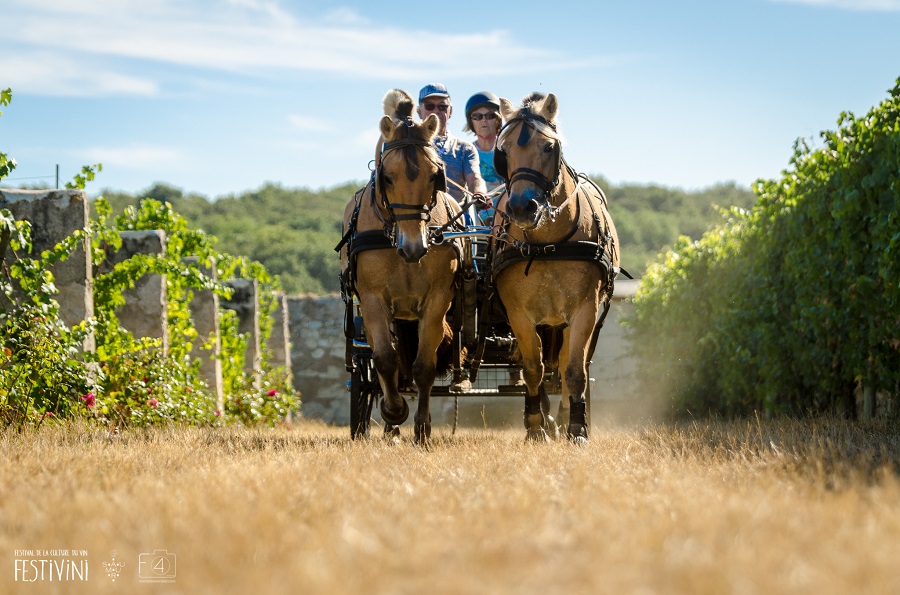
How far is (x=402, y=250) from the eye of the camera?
632 cm

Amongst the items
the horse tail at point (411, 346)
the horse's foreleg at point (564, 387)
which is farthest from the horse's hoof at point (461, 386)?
the horse's foreleg at point (564, 387)

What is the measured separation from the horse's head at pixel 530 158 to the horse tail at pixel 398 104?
60cm

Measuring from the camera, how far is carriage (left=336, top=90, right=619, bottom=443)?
6.38 metres

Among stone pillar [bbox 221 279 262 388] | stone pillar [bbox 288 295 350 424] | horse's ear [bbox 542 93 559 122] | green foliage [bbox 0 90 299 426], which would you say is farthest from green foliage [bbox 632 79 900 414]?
stone pillar [bbox 288 295 350 424]

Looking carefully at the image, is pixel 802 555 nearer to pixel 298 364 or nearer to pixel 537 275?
pixel 537 275

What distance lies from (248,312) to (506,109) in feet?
31.8

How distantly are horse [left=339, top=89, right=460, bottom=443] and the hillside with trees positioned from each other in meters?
26.2

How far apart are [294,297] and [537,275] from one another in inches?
561

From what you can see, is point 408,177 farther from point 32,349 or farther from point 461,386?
point 32,349

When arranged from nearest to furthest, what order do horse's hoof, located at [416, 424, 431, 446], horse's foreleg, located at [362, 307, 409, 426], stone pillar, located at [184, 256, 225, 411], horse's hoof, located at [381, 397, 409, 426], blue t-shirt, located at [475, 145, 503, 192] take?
1. horse's hoof, located at [416, 424, 431, 446]
2. horse's foreleg, located at [362, 307, 409, 426]
3. horse's hoof, located at [381, 397, 409, 426]
4. blue t-shirt, located at [475, 145, 503, 192]
5. stone pillar, located at [184, 256, 225, 411]

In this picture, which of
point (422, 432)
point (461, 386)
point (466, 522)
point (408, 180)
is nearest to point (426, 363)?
point (422, 432)

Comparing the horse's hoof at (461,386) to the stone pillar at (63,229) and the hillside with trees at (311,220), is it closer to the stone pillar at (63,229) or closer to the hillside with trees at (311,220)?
the stone pillar at (63,229)

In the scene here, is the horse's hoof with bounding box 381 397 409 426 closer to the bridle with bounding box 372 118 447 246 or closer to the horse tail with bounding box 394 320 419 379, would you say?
the horse tail with bounding box 394 320 419 379

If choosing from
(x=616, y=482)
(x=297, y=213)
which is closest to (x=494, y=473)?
(x=616, y=482)
